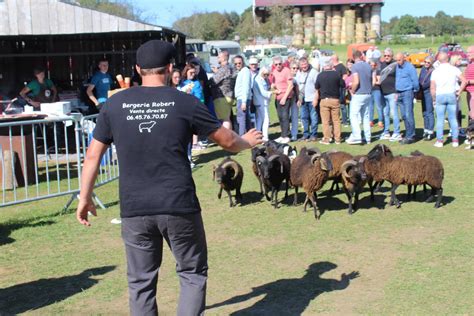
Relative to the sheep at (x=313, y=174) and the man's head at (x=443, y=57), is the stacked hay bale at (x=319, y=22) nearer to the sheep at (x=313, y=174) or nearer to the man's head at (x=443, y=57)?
the man's head at (x=443, y=57)

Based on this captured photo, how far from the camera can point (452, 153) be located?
12461 mm

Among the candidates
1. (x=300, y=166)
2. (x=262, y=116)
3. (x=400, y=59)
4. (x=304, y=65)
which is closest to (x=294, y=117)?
(x=262, y=116)

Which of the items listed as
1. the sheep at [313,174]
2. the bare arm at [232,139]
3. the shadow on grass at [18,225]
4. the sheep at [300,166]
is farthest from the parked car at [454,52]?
the bare arm at [232,139]

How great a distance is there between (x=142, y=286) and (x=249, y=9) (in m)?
109

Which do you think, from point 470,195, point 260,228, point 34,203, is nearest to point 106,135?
point 260,228

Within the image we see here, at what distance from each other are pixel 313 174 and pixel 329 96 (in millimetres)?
5901

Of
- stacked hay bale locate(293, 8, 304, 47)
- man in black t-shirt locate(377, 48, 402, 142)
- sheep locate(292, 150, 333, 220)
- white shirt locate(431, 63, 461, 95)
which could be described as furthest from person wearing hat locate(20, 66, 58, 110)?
stacked hay bale locate(293, 8, 304, 47)

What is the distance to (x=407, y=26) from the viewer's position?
4803 inches

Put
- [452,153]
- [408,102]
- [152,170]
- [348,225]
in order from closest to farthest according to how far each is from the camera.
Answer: [152,170] → [348,225] → [452,153] → [408,102]

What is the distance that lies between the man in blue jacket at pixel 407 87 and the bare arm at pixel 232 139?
9.91 metres

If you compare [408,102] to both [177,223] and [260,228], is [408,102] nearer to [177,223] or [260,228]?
[260,228]

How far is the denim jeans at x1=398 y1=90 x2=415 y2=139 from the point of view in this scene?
1360cm

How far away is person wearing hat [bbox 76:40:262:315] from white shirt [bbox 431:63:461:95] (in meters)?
9.56

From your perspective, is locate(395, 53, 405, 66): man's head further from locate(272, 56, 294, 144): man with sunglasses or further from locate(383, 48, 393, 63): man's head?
locate(272, 56, 294, 144): man with sunglasses
